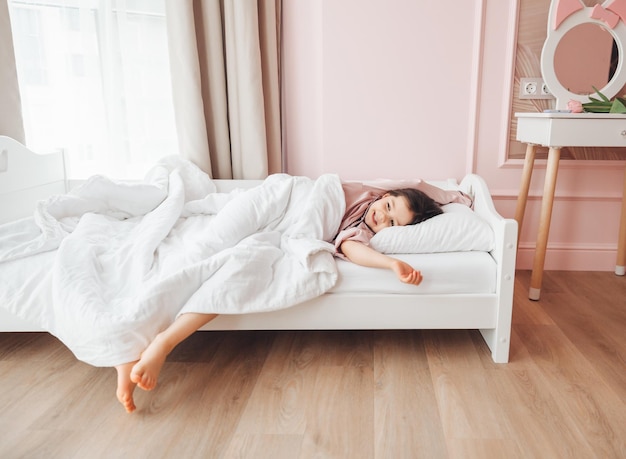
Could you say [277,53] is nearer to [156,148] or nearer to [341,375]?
[156,148]

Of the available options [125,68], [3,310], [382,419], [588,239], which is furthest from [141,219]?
[588,239]

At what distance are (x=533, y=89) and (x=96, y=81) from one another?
77.9 inches

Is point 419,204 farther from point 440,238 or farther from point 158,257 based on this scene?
point 158,257

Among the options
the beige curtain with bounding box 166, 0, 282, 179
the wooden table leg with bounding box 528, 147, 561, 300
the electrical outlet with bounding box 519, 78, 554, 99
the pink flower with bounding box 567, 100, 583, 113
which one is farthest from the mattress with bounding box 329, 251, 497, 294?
the electrical outlet with bounding box 519, 78, 554, 99

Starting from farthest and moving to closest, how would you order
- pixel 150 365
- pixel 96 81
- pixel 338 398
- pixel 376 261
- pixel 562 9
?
1. pixel 96 81
2. pixel 562 9
3. pixel 376 261
4. pixel 338 398
5. pixel 150 365

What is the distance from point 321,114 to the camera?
238 cm

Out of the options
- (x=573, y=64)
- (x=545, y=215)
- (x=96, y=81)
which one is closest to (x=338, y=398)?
(x=545, y=215)

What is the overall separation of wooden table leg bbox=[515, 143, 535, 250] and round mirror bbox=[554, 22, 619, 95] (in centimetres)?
32

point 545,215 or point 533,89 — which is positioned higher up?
point 533,89

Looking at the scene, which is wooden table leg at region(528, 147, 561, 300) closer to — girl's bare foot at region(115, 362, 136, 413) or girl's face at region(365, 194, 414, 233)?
girl's face at region(365, 194, 414, 233)

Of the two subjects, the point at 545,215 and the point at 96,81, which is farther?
the point at 96,81

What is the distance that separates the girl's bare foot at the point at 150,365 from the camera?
4.25ft

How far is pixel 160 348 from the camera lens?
4.45 feet

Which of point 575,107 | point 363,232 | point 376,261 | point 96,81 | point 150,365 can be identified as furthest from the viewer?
point 96,81
